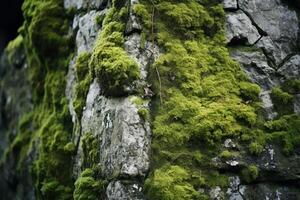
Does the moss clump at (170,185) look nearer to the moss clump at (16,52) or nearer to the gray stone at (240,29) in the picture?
the gray stone at (240,29)

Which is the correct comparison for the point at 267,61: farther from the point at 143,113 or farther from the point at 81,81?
the point at 81,81

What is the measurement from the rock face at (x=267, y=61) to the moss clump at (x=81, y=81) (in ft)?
5.13

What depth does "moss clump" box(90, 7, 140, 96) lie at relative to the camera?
4.00 metres

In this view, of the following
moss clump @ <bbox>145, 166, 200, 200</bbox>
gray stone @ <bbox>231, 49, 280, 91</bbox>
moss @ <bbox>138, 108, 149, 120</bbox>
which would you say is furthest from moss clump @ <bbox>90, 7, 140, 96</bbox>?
gray stone @ <bbox>231, 49, 280, 91</bbox>

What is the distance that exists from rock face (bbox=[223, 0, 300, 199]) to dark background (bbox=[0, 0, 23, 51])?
688 centimetres

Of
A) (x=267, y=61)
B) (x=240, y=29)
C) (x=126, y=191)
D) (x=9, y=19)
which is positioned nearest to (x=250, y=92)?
(x=267, y=61)

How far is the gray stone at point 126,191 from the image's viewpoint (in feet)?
12.0

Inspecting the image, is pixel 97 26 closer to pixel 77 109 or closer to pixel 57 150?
pixel 77 109

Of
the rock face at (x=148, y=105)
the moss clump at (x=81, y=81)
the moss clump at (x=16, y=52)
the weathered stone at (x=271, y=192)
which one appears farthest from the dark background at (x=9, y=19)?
the weathered stone at (x=271, y=192)

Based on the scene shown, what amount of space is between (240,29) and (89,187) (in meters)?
2.19

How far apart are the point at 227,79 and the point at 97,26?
5.30 ft

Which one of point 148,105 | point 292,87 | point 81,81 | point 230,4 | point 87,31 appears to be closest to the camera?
point 148,105

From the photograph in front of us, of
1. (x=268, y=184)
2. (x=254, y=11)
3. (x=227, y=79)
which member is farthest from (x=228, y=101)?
(x=254, y=11)

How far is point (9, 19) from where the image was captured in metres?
10.5
